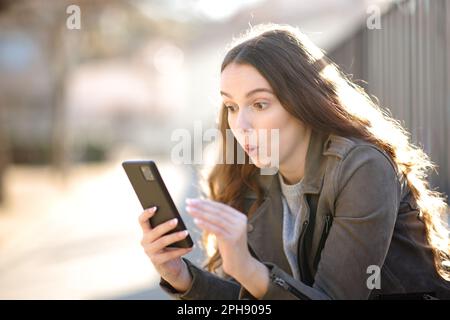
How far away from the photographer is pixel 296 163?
2.52 meters

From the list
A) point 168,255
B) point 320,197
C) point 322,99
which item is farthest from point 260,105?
point 168,255

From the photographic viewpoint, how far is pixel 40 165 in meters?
21.1

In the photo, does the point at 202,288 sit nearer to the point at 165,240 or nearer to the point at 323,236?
the point at 165,240

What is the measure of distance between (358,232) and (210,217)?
54cm

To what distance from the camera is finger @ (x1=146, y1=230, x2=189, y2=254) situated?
2199mm

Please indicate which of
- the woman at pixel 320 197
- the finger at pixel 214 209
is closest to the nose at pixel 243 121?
the woman at pixel 320 197

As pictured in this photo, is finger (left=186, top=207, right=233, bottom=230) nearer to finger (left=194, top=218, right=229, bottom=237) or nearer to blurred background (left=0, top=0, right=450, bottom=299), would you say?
finger (left=194, top=218, right=229, bottom=237)

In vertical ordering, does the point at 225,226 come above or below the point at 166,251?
above

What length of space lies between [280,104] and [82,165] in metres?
20.4

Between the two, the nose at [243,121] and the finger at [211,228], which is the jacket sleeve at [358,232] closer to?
the finger at [211,228]

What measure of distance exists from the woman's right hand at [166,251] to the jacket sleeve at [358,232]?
316mm

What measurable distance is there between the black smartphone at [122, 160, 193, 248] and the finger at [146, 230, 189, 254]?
1.2 inches

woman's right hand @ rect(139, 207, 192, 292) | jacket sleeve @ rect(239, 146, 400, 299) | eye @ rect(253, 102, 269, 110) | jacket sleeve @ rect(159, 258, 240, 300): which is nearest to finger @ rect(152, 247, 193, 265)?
woman's right hand @ rect(139, 207, 192, 292)

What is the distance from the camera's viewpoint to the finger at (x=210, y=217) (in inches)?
71.6
